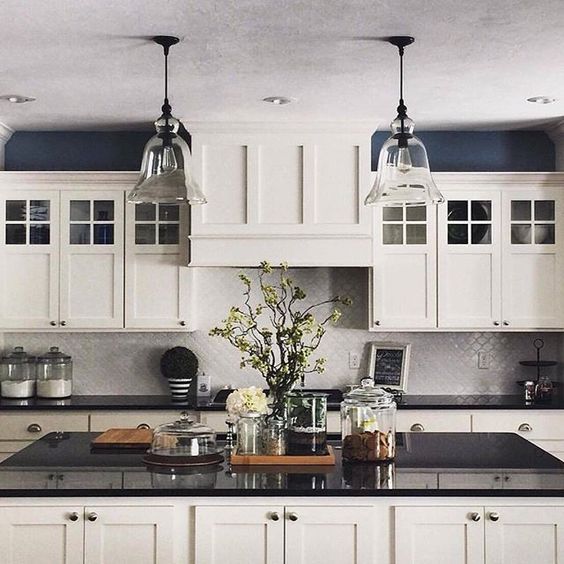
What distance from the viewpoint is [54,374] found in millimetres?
5867

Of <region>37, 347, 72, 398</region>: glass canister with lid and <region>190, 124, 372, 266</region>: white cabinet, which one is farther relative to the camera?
<region>37, 347, 72, 398</region>: glass canister with lid

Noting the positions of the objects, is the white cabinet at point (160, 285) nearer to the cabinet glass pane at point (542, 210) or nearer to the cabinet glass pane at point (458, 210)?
the cabinet glass pane at point (458, 210)

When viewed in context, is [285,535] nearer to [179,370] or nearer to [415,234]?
[179,370]

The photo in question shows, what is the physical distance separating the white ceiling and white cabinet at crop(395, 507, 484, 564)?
1760mm

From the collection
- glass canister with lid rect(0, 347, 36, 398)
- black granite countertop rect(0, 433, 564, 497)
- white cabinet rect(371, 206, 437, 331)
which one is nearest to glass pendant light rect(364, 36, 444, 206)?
black granite countertop rect(0, 433, 564, 497)

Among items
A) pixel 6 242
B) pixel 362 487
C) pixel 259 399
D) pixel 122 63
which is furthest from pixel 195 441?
pixel 6 242

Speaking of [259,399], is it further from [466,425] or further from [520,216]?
[520,216]

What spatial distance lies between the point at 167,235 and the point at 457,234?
1.76m

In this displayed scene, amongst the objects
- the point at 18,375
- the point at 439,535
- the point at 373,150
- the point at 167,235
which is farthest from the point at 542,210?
the point at 18,375

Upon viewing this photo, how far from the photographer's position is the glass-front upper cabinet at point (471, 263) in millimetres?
5695

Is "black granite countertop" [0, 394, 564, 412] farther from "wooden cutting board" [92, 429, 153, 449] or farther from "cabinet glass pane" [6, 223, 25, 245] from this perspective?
"wooden cutting board" [92, 429, 153, 449]

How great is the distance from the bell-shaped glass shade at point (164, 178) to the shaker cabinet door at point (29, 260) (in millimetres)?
2214

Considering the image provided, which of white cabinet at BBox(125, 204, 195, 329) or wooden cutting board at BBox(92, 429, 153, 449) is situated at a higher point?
white cabinet at BBox(125, 204, 195, 329)

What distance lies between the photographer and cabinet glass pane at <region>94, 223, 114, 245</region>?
5727mm
